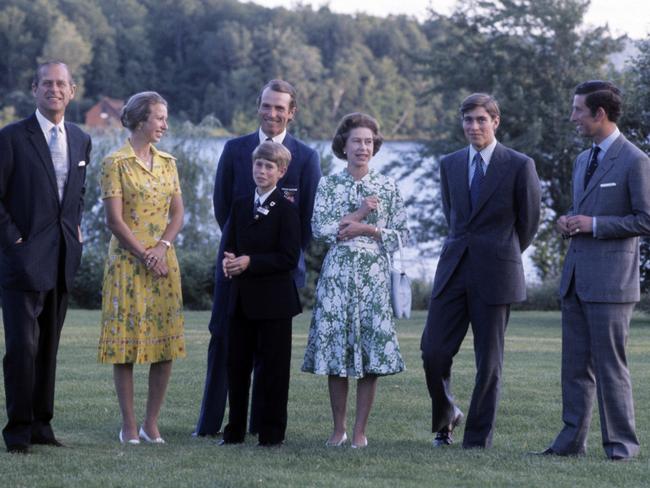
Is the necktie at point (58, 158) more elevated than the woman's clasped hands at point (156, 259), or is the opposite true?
the necktie at point (58, 158)

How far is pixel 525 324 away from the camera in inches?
902

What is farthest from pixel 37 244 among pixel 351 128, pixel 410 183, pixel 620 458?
pixel 410 183

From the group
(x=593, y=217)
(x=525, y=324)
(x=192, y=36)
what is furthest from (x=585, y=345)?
(x=192, y=36)

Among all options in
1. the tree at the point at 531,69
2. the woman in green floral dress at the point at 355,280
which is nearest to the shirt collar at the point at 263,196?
the woman in green floral dress at the point at 355,280

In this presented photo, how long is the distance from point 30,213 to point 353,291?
87.5 inches

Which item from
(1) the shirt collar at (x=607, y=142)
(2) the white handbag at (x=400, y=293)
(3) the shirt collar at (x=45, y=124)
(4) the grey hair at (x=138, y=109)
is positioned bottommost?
(2) the white handbag at (x=400, y=293)

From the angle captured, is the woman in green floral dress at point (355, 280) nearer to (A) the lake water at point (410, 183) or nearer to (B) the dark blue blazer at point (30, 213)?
(B) the dark blue blazer at point (30, 213)

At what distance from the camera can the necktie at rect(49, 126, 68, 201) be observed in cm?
794

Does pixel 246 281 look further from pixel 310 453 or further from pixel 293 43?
pixel 293 43

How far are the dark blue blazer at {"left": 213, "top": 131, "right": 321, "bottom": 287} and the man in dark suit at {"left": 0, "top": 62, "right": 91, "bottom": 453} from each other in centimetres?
117

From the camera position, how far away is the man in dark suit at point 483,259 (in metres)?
7.95

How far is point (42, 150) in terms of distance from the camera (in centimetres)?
784

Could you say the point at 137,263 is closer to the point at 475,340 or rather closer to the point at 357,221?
the point at 357,221

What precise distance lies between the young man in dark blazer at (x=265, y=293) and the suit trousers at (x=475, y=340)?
97cm
